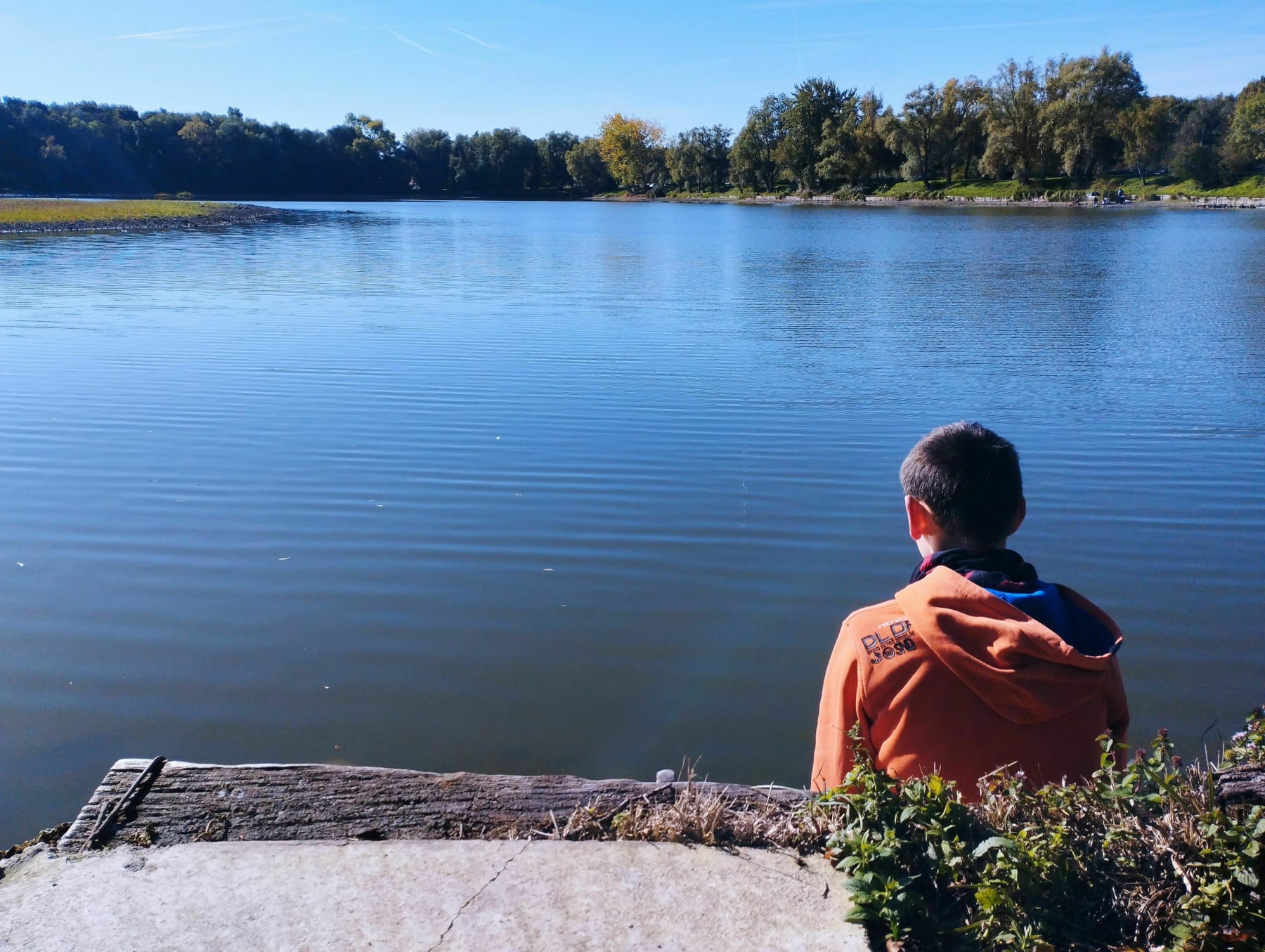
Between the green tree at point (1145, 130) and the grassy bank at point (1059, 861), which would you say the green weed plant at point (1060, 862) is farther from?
the green tree at point (1145, 130)

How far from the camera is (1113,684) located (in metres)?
2.49

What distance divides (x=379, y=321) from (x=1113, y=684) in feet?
54.6

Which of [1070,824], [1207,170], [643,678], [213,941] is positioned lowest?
[643,678]

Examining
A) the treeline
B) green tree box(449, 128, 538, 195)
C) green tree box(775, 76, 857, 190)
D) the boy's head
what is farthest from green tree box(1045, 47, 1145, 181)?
the boy's head

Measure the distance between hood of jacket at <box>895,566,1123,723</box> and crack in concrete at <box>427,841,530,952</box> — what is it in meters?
1.21

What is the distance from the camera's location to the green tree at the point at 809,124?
334 feet

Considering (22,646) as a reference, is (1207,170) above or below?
above

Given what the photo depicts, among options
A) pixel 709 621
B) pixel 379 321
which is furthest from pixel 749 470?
pixel 379 321

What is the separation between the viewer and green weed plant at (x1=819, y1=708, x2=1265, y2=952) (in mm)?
2115

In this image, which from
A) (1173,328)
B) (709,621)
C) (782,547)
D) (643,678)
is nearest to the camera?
(643,678)

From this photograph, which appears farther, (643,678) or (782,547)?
(782,547)

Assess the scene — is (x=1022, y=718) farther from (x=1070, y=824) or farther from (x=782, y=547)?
(x=782, y=547)

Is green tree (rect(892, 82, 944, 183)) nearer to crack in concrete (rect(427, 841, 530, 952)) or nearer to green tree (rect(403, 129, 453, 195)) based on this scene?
green tree (rect(403, 129, 453, 195))

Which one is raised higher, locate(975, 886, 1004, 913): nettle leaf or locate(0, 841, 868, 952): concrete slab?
locate(975, 886, 1004, 913): nettle leaf
